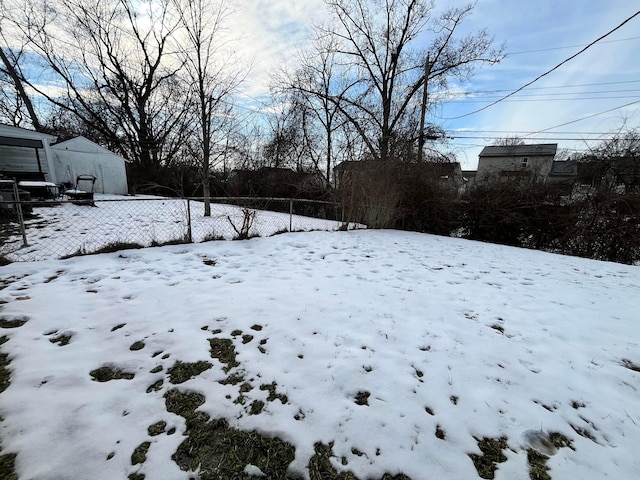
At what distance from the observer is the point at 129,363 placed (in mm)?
2266

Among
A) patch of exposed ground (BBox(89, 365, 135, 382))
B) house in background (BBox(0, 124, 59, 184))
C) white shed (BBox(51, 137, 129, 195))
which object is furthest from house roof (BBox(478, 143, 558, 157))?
house in background (BBox(0, 124, 59, 184))

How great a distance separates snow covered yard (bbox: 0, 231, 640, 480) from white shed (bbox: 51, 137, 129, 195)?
16.2 m

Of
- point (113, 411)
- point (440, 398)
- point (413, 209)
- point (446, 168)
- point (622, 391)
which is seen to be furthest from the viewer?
point (446, 168)

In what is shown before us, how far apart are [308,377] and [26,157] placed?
1914 cm

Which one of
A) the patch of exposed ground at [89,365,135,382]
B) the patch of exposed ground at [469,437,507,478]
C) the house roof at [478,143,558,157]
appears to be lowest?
the patch of exposed ground at [469,437,507,478]

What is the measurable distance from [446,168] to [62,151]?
20416 millimetres

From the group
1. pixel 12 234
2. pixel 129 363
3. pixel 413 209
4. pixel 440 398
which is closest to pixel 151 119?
pixel 12 234

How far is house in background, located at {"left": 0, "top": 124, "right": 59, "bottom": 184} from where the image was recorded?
12172 mm

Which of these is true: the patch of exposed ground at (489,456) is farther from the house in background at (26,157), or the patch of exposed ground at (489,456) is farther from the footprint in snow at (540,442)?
the house in background at (26,157)

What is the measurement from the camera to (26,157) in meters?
13.6

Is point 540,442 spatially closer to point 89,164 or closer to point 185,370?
point 185,370

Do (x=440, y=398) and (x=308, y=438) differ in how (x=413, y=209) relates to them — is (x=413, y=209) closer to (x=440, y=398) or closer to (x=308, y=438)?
(x=440, y=398)

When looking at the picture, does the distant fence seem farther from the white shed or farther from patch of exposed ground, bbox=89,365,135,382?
the white shed

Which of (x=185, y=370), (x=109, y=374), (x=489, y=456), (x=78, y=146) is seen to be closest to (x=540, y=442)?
(x=489, y=456)
